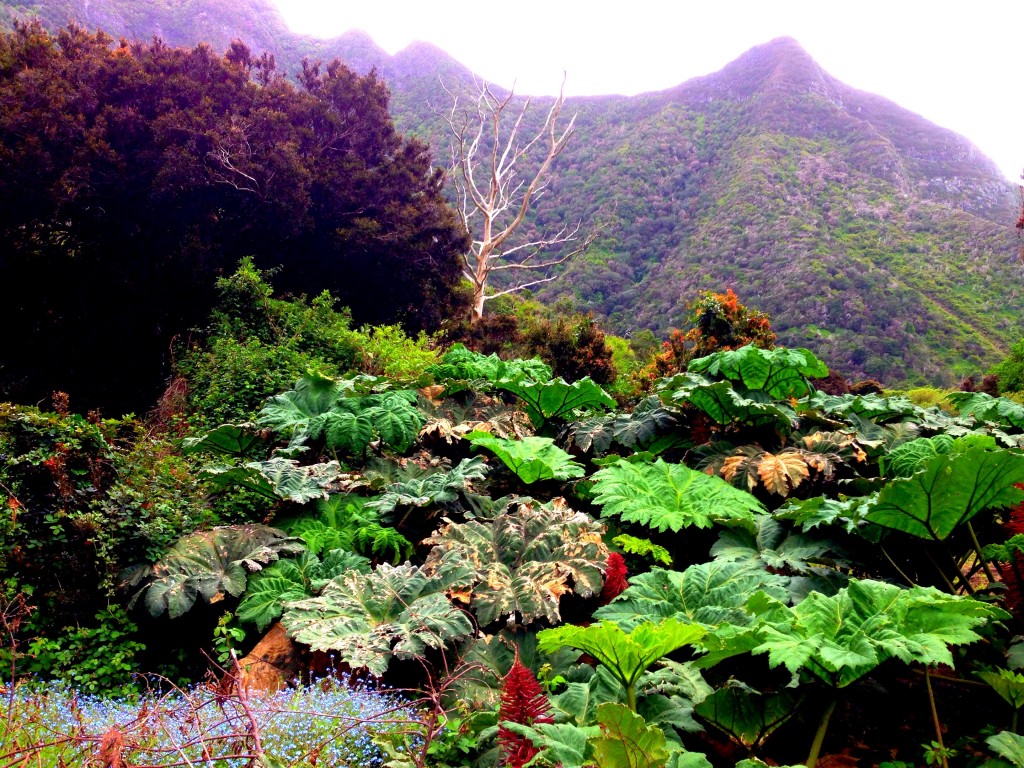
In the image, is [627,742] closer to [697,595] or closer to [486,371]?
[697,595]

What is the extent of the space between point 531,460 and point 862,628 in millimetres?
2613

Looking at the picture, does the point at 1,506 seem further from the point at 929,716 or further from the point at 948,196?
the point at 948,196

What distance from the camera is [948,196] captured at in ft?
103

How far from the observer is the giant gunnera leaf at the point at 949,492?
2617 mm

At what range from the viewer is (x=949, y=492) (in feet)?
8.89

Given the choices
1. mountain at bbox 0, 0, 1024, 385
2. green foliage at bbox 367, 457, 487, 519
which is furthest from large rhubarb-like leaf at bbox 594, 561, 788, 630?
mountain at bbox 0, 0, 1024, 385

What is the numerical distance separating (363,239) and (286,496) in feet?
25.9

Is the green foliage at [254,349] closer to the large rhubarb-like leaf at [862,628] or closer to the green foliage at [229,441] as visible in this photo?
the green foliage at [229,441]

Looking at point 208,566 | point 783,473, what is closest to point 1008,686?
point 783,473

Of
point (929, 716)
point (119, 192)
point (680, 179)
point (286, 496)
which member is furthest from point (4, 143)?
point (680, 179)

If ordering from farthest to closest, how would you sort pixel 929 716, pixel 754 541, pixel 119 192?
pixel 119 192
pixel 754 541
pixel 929 716

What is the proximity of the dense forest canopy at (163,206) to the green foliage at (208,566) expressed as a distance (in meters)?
6.46

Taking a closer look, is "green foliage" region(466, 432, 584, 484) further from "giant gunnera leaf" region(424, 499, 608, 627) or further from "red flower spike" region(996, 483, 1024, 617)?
"red flower spike" region(996, 483, 1024, 617)

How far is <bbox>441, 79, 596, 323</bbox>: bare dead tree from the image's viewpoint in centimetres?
1628
